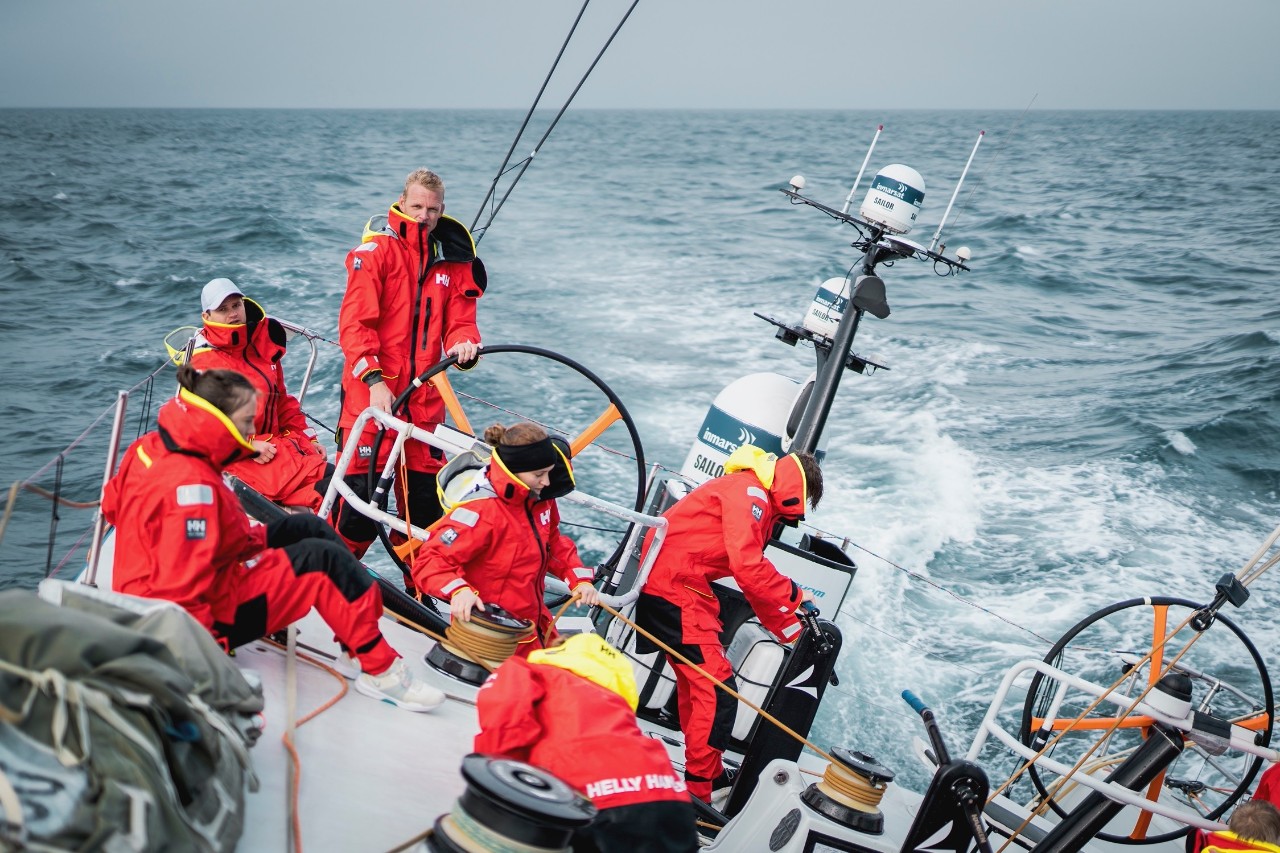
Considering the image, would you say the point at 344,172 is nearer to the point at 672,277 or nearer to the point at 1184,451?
the point at 672,277

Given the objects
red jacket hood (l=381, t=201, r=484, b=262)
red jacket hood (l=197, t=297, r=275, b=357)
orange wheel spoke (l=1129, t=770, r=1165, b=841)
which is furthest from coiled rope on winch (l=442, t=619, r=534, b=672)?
orange wheel spoke (l=1129, t=770, r=1165, b=841)

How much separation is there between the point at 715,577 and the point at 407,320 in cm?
143

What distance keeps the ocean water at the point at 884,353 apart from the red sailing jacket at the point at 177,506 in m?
0.86

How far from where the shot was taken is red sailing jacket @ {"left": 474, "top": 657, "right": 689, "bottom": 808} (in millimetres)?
1810

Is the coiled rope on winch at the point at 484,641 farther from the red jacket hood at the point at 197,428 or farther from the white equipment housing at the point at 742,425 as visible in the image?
the white equipment housing at the point at 742,425

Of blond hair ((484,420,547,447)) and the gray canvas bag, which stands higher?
blond hair ((484,420,547,447))

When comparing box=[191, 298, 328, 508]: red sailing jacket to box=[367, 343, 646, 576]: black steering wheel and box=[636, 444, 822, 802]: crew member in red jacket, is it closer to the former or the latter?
box=[367, 343, 646, 576]: black steering wheel

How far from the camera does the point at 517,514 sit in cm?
291

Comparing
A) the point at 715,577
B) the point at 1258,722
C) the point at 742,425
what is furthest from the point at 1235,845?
the point at 742,425

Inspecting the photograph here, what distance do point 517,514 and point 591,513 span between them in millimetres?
3927

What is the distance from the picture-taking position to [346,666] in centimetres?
269

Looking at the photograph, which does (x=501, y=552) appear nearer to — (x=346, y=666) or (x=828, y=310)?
(x=346, y=666)

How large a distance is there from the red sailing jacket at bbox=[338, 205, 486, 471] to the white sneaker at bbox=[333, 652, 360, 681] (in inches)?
46.9

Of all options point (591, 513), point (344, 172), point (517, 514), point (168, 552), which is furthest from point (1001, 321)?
point (344, 172)
